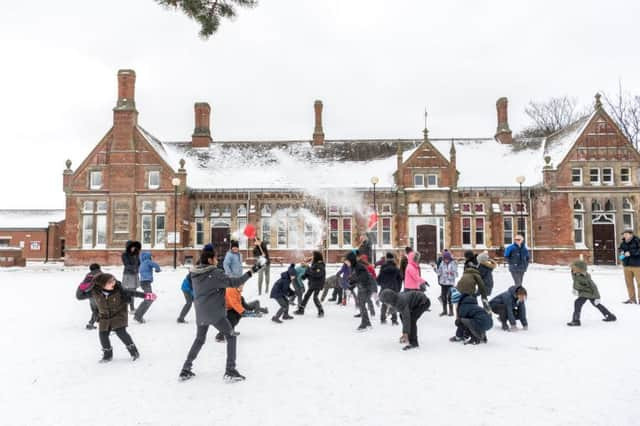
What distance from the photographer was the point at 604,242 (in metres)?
32.9

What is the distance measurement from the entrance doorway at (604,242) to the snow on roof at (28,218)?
48.7 m

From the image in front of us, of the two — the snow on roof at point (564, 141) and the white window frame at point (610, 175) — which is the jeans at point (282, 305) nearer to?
the snow on roof at point (564, 141)

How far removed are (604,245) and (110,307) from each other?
33.9 m

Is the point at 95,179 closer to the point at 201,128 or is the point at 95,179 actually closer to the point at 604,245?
the point at 201,128

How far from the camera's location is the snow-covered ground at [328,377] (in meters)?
5.12

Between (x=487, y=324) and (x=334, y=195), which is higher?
(x=334, y=195)

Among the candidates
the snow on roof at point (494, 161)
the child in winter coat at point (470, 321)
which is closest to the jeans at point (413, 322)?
the child in winter coat at point (470, 321)

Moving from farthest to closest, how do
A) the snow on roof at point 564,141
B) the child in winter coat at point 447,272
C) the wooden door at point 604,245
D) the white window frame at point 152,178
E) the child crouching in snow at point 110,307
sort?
the white window frame at point 152,178 → the snow on roof at point 564,141 → the wooden door at point 604,245 → the child in winter coat at point 447,272 → the child crouching in snow at point 110,307

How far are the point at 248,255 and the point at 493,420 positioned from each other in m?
30.5

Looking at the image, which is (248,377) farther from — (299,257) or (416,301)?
(299,257)

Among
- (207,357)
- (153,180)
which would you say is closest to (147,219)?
(153,180)

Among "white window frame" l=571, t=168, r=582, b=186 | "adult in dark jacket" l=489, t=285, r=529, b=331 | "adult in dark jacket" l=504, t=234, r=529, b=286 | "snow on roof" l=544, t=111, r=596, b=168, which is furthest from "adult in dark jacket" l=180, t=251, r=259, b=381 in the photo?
"white window frame" l=571, t=168, r=582, b=186

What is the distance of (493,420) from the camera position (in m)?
4.94

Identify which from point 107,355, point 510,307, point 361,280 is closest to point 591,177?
point 510,307
